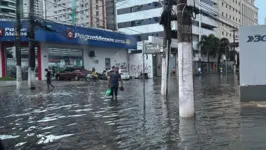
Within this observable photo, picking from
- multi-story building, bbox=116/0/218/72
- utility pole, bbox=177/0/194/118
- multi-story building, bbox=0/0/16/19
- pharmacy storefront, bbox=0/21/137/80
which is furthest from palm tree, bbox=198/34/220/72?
utility pole, bbox=177/0/194/118

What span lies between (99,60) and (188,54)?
126 feet

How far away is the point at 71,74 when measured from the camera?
128 ft

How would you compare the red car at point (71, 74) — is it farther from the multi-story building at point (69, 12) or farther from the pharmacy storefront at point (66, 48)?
the multi-story building at point (69, 12)

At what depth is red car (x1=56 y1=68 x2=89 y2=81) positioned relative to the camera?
3878 cm

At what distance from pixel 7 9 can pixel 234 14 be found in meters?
74.5

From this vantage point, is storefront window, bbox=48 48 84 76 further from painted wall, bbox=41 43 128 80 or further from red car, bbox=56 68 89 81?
red car, bbox=56 68 89 81

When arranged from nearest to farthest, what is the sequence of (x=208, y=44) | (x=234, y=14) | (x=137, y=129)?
(x=137, y=129) < (x=208, y=44) < (x=234, y=14)

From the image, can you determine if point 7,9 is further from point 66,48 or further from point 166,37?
point 166,37

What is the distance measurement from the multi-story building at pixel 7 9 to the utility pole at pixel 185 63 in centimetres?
2878

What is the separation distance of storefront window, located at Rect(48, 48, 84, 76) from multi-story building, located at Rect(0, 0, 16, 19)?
20.1 feet

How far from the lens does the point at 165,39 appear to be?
17672mm

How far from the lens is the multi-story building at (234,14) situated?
88250 millimetres

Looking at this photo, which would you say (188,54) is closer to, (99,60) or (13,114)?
(13,114)

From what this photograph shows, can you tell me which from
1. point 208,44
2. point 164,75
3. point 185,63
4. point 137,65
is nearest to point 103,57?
point 137,65
